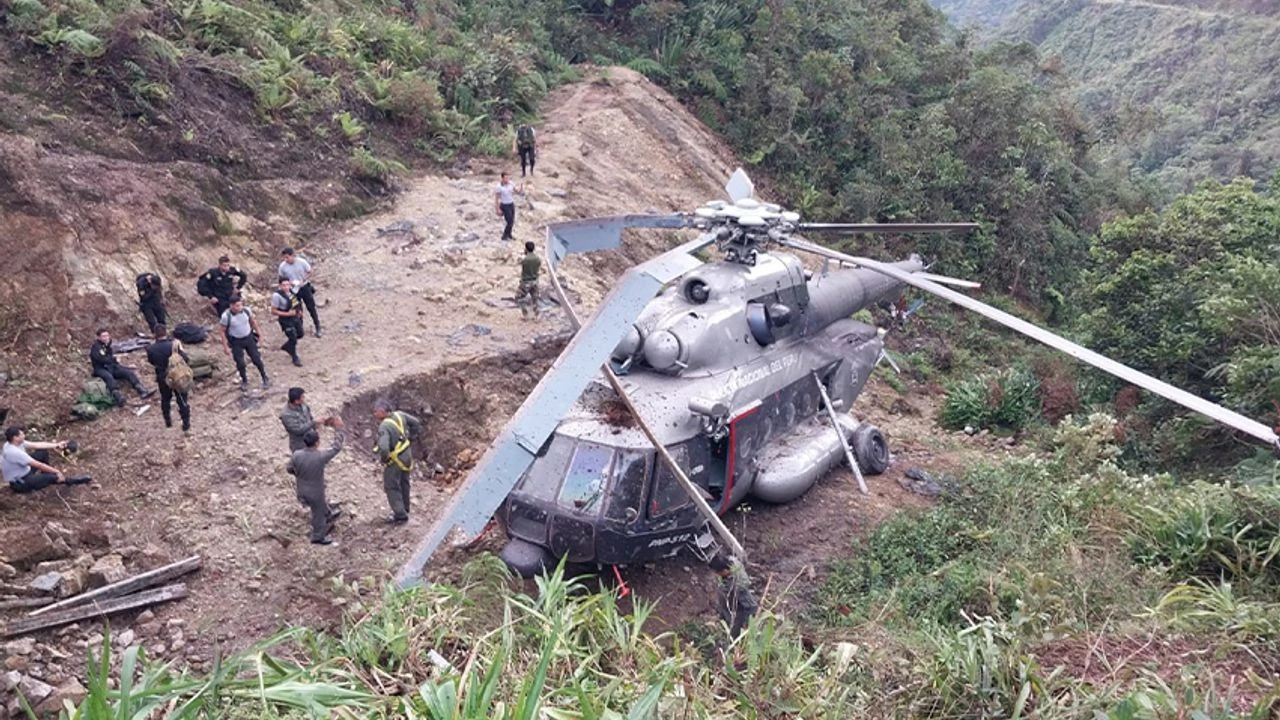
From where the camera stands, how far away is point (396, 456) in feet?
25.8

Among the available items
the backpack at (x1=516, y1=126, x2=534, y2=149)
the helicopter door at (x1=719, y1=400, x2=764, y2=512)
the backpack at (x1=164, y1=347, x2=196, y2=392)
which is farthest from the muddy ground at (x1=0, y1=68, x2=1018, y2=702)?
the backpack at (x1=516, y1=126, x2=534, y2=149)

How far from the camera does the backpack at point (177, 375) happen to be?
8.61 metres

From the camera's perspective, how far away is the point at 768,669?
418 centimetres

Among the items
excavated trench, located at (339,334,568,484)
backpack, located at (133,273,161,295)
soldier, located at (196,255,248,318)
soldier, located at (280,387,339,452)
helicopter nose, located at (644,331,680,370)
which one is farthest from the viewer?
soldier, located at (196,255,248,318)

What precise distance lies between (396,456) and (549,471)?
1.57 m

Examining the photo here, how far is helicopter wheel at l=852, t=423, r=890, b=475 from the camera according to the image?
414 inches

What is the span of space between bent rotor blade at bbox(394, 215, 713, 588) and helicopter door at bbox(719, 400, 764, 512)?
8.08ft

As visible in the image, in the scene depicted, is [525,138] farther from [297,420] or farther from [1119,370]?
[1119,370]

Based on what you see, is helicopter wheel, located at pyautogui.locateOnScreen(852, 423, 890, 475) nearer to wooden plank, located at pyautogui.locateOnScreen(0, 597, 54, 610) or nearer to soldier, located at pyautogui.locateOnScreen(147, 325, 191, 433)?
soldier, located at pyautogui.locateOnScreen(147, 325, 191, 433)

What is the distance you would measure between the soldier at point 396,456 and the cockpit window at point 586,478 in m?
1.72

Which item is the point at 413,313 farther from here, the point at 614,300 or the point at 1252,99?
the point at 1252,99

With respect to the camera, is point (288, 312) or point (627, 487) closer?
point (627, 487)

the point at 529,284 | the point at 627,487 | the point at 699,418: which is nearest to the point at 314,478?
the point at 627,487

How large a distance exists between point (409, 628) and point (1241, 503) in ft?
21.3
